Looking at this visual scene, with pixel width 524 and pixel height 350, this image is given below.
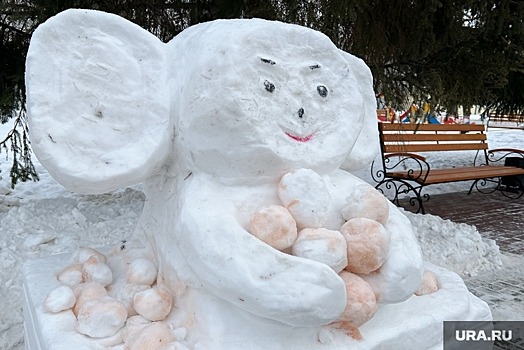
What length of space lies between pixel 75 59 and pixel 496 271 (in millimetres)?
3408

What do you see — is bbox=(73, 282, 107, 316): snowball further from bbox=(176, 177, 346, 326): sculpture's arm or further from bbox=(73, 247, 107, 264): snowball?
bbox=(176, 177, 346, 326): sculpture's arm

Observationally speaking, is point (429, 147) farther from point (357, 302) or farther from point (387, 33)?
point (357, 302)

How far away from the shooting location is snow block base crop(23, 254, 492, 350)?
1.32m

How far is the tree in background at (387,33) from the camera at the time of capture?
3.24 m

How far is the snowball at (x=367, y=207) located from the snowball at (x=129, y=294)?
0.75 metres

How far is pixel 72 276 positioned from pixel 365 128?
133 cm

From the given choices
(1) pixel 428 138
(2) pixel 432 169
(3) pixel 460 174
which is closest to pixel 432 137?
(1) pixel 428 138

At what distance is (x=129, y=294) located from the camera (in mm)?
1545

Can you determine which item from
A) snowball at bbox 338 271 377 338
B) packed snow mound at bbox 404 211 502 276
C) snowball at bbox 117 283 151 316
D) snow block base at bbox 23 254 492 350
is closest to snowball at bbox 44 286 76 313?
snow block base at bbox 23 254 492 350

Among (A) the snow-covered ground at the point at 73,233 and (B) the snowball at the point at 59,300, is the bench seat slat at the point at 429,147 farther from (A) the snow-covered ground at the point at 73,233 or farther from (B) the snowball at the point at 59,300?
(B) the snowball at the point at 59,300

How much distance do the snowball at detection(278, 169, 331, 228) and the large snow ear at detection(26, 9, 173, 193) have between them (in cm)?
45

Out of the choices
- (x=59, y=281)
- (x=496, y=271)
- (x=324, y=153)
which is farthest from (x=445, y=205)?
(x=59, y=281)

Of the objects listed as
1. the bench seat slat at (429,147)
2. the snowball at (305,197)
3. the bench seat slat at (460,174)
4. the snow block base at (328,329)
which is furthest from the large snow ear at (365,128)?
the bench seat slat at (429,147)

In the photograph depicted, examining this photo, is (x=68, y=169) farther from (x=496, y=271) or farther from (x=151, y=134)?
(x=496, y=271)
